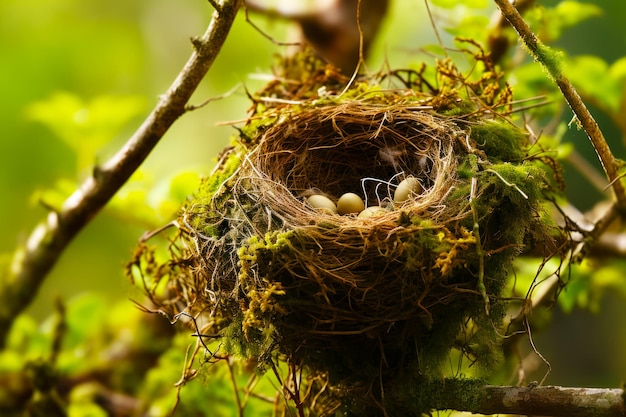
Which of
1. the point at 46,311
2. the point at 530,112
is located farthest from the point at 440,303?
the point at 46,311

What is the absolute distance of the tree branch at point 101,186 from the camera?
4.83ft

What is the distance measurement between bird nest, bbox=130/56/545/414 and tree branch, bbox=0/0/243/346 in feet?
0.55

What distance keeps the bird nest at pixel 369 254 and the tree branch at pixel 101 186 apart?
0.17 metres

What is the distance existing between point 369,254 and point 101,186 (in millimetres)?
774

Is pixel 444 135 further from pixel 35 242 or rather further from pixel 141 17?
pixel 141 17

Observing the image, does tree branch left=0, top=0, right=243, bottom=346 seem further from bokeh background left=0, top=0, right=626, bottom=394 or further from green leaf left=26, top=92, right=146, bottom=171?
bokeh background left=0, top=0, right=626, bottom=394

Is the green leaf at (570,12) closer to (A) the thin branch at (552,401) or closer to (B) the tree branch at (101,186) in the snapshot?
(B) the tree branch at (101,186)

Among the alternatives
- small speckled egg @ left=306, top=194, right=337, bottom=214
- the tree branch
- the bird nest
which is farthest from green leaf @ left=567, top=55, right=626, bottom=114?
the tree branch

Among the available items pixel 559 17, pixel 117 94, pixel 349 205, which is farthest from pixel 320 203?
pixel 117 94

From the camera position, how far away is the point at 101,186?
1.73m

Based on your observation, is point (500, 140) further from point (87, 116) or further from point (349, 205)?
point (87, 116)

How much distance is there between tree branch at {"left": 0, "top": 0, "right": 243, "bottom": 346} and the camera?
147cm

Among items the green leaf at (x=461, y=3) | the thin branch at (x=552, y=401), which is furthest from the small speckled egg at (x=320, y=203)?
the green leaf at (x=461, y=3)

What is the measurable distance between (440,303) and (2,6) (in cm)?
476
